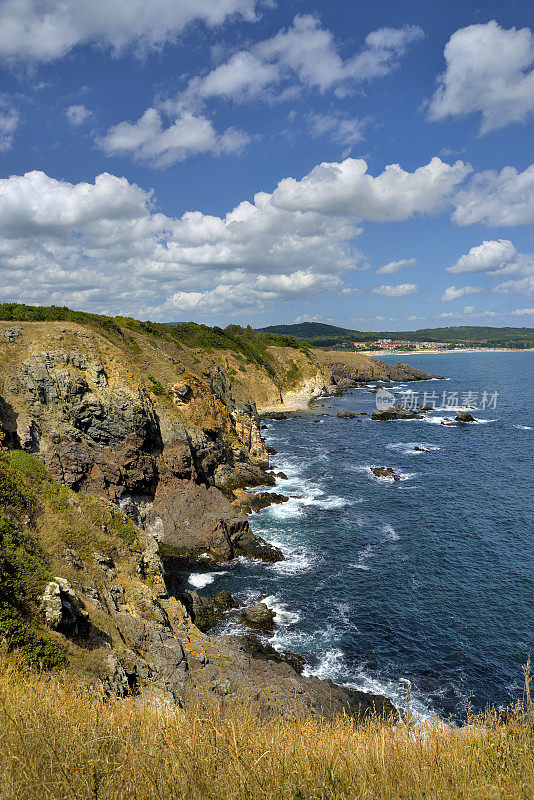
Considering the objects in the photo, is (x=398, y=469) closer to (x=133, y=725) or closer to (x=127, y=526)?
(x=127, y=526)

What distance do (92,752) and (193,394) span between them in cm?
4899

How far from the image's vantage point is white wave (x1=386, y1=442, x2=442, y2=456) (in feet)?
237

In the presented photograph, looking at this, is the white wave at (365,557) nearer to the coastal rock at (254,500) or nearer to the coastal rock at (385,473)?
the coastal rock at (254,500)

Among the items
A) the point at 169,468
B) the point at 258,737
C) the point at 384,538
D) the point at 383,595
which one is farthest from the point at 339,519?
the point at 258,737

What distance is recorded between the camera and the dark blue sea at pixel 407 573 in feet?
81.9

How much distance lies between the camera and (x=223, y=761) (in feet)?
19.4

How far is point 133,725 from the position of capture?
6895mm

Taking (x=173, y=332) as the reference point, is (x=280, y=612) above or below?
below

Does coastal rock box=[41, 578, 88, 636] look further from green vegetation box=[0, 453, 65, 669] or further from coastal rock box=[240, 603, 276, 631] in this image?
coastal rock box=[240, 603, 276, 631]

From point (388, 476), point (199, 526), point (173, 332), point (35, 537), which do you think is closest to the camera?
point (35, 537)

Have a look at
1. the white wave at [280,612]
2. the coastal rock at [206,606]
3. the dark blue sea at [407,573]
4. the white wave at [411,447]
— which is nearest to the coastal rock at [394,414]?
the white wave at [411,447]

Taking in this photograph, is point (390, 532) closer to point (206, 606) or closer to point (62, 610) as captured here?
point (206, 606)

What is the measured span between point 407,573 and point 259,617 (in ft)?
45.7

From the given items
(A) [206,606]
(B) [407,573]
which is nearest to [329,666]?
(A) [206,606]
